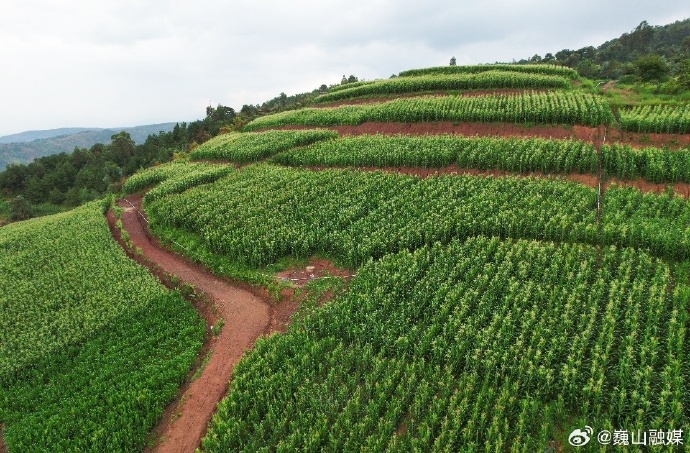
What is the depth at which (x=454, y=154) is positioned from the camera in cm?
3098

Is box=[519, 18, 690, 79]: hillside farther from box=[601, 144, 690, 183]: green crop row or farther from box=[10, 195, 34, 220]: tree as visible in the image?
box=[10, 195, 34, 220]: tree

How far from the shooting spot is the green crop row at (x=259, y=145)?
39438 millimetres

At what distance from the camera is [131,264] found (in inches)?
953

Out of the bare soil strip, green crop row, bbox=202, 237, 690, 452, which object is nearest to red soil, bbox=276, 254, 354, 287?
green crop row, bbox=202, 237, 690, 452

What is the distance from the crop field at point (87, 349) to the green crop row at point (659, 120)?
33315mm

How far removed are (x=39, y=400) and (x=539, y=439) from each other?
57.2ft

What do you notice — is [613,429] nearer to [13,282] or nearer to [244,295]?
[244,295]

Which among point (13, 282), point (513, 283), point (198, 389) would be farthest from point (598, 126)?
point (13, 282)

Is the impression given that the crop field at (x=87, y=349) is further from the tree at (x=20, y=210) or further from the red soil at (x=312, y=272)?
the tree at (x=20, y=210)

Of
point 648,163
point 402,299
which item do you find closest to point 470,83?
point 648,163

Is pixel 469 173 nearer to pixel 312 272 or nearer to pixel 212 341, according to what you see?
pixel 312 272

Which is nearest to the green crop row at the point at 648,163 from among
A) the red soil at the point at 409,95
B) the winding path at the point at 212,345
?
the red soil at the point at 409,95

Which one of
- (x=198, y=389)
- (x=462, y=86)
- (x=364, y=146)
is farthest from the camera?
(x=462, y=86)

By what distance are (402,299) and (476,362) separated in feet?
14.4
